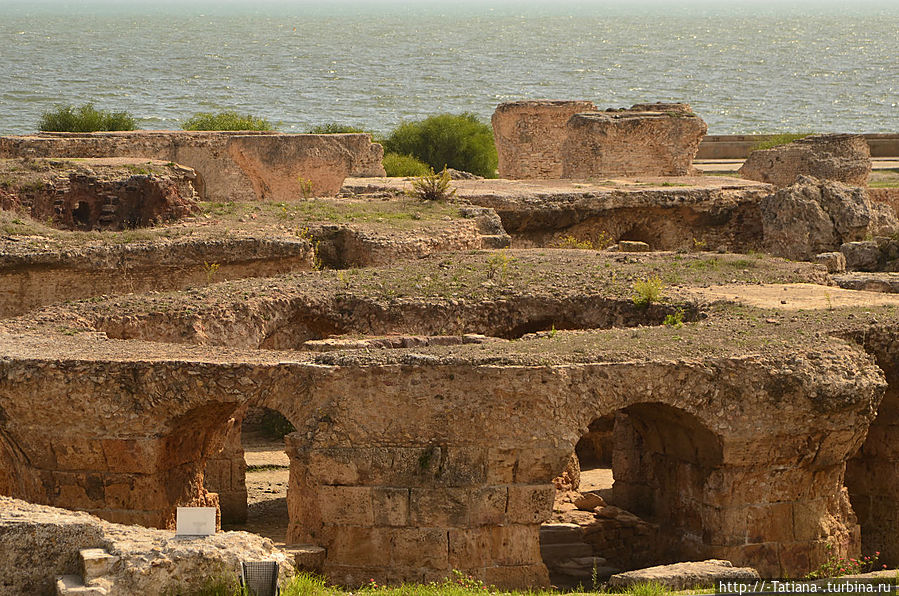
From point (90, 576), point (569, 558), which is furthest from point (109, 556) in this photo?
point (569, 558)

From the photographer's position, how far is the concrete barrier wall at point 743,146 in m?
34.6

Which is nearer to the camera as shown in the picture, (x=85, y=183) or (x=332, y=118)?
(x=85, y=183)

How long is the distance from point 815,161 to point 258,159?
9267mm

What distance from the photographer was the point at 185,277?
17375 mm

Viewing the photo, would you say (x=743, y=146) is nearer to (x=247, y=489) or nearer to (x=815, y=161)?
(x=815, y=161)

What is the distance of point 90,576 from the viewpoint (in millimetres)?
8898

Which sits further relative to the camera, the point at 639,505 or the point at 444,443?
the point at 639,505

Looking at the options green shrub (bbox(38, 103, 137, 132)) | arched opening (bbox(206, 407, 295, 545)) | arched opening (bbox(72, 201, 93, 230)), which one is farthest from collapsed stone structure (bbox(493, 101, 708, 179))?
green shrub (bbox(38, 103, 137, 132))

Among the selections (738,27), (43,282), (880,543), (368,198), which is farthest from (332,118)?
(738,27)

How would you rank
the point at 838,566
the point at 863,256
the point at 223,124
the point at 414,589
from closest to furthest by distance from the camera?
the point at 414,589, the point at 838,566, the point at 863,256, the point at 223,124

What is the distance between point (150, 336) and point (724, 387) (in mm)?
5235

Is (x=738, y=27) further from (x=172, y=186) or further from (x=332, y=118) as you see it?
(x=172, y=186)

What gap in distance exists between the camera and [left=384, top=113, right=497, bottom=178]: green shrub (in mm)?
36125

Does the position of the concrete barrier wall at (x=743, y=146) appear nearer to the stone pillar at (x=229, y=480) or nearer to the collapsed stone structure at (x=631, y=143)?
the collapsed stone structure at (x=631, y=143)
